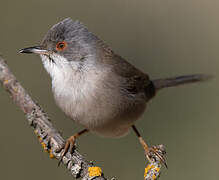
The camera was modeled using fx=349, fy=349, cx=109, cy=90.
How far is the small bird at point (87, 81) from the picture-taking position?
4.54 meters

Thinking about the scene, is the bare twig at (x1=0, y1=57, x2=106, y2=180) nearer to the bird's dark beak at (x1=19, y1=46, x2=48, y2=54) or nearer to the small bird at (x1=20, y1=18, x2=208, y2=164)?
the small bird at (x1=20, y1=18, x2=208, y2=164)

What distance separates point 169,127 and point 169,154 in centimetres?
63

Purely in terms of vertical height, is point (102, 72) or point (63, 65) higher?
point (63, 65)

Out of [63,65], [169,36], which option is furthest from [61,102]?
[169,36]

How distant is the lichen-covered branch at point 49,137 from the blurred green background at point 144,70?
2.34 metres

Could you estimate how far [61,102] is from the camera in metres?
4.68

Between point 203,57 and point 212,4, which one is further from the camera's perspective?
point 212,4

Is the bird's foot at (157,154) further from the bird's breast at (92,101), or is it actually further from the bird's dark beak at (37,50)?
the bird's dark beak at (37,50)

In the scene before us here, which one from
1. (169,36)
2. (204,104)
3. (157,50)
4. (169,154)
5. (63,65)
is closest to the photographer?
(63,65)

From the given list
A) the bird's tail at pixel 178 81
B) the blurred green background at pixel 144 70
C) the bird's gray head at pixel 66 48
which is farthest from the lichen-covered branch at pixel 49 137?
the blurred green background at pixel 144 70

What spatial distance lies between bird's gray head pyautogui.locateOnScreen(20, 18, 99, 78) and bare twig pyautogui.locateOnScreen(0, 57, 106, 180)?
48 centimetres

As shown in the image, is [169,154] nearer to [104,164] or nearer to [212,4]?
[104,164]

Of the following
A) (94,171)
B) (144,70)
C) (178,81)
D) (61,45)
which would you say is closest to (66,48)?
(61,45)

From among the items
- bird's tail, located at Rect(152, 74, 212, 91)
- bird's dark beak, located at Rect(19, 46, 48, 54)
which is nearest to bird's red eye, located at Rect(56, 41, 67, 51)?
bird's dark beak, located at Rect(19, 46, 48, 54)
